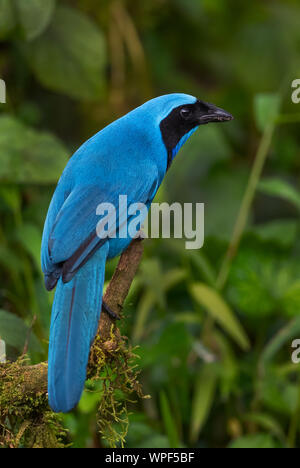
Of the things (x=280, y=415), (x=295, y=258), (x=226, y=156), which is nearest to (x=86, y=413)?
(x=280, y=415)

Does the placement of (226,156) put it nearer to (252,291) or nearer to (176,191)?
(176,191)

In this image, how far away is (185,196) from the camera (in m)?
4.41

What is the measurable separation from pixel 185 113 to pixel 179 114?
0.08 ft

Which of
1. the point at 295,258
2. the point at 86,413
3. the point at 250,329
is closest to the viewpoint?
the point at 86,413

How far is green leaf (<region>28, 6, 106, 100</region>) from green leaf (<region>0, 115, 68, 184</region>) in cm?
53

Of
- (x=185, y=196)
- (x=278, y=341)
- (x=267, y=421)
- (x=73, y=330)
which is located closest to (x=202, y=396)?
(x=267, y=421)

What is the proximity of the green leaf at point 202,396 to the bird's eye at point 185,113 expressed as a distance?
4.93ft

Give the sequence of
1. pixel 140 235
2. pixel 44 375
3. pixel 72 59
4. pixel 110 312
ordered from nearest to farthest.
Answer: pixel 44 375 → pixel 110 312 → pixel 140 235 → pixel 72 59

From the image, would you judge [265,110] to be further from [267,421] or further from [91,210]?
[91,210]

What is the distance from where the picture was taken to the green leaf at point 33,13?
341cm

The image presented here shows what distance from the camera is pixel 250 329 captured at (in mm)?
4289

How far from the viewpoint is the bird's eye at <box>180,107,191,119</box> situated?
225 cm

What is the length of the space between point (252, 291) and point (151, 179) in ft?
4.36

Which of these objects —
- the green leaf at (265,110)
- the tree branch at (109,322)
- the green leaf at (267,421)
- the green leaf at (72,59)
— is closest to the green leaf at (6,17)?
the green leaf at (72,59)
